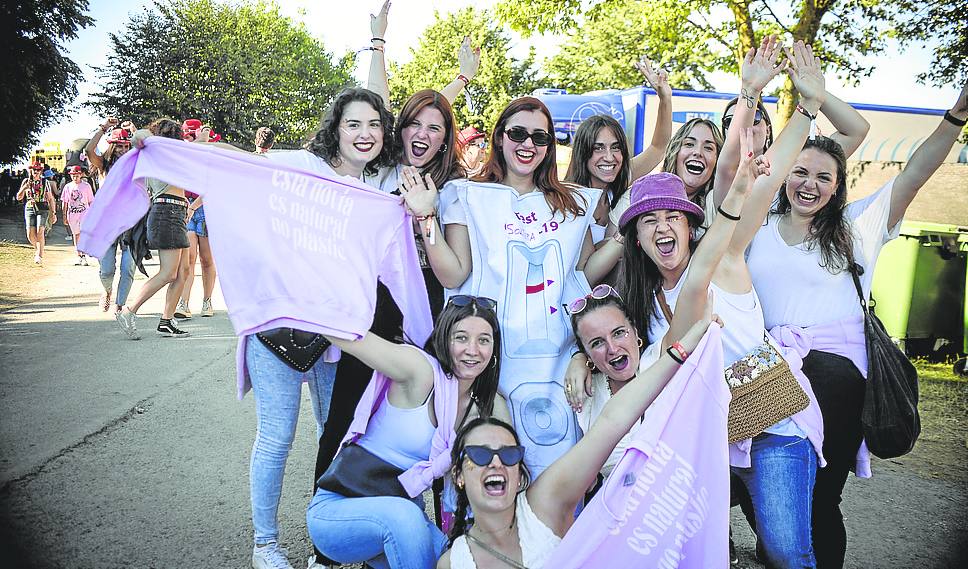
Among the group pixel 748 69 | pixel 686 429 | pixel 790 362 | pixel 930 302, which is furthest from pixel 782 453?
pixel 930 302

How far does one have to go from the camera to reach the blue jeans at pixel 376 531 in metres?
2.58

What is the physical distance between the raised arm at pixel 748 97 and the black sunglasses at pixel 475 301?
3.62 feet

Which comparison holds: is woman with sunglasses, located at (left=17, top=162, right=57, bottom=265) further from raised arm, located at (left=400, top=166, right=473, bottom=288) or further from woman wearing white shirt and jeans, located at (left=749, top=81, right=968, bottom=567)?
woman wearing white shirt and jeans, located at (left=749, top=81, right=968, bottom=567)

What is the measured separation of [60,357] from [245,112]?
26601 mm

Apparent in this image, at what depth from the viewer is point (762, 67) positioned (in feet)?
9.82

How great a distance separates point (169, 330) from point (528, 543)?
619 centimetres

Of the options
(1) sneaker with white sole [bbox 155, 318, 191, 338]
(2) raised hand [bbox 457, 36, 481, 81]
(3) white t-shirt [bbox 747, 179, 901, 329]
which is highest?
(2) raised hand [bbox 457, 36, 481, 81]

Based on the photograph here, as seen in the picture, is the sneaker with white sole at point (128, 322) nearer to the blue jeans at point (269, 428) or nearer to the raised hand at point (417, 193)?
the blue jeans at point (269, 428)

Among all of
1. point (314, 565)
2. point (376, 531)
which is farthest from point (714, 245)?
point (314, 565)

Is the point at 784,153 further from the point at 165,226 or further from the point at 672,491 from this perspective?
the point at 165,226

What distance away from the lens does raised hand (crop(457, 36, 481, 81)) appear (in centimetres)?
414

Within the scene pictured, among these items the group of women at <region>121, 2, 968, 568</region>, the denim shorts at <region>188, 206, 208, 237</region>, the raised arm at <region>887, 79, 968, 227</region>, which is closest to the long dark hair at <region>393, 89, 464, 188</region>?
the group of women at <region>121, 2, 968, 568</region>

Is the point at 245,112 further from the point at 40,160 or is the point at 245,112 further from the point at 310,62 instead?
the point at 40,160

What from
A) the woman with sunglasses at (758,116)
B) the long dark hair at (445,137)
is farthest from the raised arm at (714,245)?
the long dark hair at (445,137)
